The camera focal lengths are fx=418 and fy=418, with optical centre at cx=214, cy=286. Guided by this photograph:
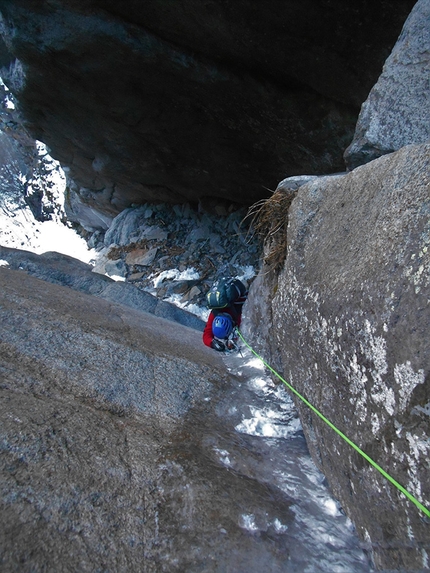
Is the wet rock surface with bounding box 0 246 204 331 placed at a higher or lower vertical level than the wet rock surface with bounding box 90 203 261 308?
lower

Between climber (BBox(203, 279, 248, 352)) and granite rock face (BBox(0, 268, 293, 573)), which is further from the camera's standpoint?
climber (BBox(203, 279, 248, 352))

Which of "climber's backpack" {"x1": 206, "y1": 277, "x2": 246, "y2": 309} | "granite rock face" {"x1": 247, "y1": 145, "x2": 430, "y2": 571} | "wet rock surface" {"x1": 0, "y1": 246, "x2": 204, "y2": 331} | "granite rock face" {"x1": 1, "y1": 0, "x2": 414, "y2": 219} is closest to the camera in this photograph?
"granite rock face" {"x1": 247, "y1": 145, "x2": 430, "y2": 571}

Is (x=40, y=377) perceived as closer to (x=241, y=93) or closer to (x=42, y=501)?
(x=42, y=501)

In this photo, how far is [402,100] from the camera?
10.8 ft

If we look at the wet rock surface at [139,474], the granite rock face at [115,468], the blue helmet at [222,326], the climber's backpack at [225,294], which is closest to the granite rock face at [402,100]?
the wet rock surface at [139,474]

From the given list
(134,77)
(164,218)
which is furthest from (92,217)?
(134,77)

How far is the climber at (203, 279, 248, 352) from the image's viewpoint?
511 cm

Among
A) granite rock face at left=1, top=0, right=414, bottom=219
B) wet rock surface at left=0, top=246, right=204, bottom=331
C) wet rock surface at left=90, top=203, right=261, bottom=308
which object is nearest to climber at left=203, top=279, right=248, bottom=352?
wet rock surface at left=0, top=246, right=204, bottom=331

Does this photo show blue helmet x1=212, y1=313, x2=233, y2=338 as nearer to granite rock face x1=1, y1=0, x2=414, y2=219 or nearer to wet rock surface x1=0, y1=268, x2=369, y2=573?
wet rock surface x1=0, y1=268, x2=369, y2=573

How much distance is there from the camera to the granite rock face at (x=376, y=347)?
1.57 m

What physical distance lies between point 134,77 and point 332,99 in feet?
13.4

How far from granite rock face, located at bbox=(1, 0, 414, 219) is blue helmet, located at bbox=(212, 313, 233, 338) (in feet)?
15.5

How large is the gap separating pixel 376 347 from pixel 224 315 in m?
3.72

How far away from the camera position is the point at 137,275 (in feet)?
39.0
